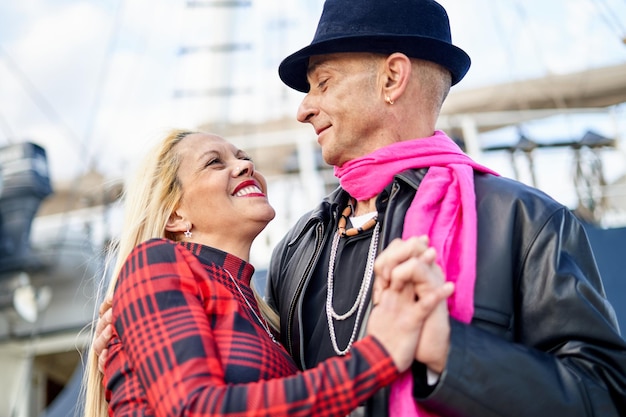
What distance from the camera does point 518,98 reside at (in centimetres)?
1140

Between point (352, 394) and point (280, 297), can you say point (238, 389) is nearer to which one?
point (352, 394)

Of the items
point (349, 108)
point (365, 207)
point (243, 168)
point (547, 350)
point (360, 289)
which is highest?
point (349, 108)

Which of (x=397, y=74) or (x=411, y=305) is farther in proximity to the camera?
(x=397, y=74)

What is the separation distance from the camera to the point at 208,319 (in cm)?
176

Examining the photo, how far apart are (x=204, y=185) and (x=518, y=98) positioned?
10033 mm

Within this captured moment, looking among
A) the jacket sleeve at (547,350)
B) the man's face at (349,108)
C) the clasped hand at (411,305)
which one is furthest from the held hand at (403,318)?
the man's face at (349,108)

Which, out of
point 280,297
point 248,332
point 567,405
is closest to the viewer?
point 567,405

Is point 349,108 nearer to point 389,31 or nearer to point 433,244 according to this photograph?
point 389,31

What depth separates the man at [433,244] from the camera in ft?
5.24

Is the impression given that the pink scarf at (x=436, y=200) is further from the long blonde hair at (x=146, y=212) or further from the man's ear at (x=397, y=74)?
the long blonde hair at (x=146, y=212)

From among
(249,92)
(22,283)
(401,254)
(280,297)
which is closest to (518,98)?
(249,92)

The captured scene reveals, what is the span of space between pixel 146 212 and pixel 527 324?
119 cm

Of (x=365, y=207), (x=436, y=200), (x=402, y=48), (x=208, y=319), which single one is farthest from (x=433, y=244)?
(x=402, y=48)

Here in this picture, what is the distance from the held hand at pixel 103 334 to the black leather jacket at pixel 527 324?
816 millimetres
